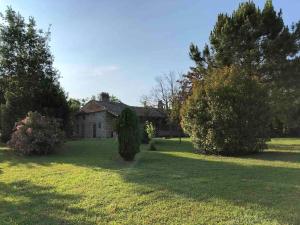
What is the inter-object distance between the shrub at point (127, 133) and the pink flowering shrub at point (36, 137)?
5.14m

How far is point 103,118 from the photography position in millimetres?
39281

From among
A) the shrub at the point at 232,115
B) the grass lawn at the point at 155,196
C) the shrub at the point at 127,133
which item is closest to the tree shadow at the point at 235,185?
the grass lawn at the point at 155,196

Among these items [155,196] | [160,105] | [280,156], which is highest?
[160,105]

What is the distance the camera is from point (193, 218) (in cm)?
544

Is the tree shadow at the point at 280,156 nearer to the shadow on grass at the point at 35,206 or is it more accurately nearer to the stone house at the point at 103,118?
the shadow on grass at the point at 35,206

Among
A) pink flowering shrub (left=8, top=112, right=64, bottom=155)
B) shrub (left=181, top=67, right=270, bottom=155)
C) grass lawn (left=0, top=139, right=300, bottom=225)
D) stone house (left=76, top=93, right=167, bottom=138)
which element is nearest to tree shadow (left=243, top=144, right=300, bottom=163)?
shrub (left=181, top=67, right=270, bottom=155)

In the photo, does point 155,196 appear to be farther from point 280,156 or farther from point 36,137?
point 36,137

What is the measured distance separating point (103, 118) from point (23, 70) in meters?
19.2

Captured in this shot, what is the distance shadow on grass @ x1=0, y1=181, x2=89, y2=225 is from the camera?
580cm

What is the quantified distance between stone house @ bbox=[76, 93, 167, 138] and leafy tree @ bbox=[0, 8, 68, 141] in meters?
16.5

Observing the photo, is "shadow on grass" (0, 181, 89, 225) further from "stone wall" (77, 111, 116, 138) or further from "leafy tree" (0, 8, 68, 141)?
"stone wall" (77, 111, 116, 138)

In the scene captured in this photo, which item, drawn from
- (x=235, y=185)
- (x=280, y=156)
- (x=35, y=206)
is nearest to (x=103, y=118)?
(x=280, y=156)

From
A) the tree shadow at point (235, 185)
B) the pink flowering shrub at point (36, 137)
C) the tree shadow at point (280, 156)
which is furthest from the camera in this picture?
the pink flowering shrub at point (36, 137)

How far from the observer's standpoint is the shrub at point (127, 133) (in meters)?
12.5
